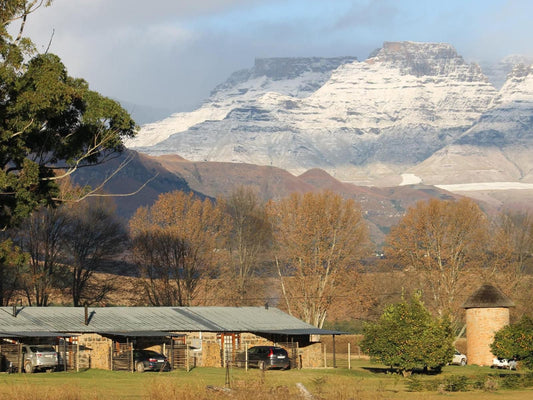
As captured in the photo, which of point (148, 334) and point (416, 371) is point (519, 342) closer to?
point (416, 371)

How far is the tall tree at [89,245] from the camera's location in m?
86.6

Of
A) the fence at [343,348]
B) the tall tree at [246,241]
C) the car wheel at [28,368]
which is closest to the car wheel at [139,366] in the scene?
the car wheel at [28,368]

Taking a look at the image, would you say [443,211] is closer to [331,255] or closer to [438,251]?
[438,251]

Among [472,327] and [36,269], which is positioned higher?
[36,269]

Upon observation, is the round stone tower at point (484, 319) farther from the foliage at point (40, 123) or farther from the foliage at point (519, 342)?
the foliage at point (40, 123)

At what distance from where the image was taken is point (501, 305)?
66.8 metres

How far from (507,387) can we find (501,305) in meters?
23.4

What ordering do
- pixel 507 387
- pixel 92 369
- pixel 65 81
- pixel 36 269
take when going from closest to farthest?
pixel 65 81 → pixel 507 387 → pixel 92 369 → pixel 36 269

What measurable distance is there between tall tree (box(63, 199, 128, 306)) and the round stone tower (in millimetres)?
35377

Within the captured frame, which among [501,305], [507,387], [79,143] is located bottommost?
[507,387]

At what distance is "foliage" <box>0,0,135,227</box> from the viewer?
3566 centimetres

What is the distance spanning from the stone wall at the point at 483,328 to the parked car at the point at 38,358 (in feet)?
103

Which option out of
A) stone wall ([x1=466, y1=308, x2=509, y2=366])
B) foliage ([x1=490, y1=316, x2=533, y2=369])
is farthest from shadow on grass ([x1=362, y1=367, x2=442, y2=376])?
stone wall ([x1=466, y1=308, x2=509, y2=366])

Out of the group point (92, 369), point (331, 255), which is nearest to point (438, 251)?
point (331, 255)
